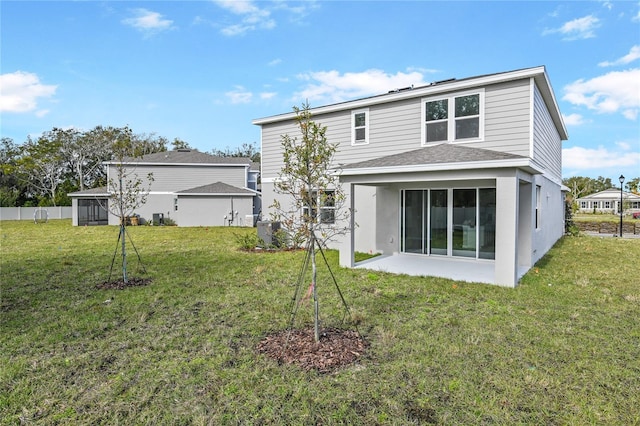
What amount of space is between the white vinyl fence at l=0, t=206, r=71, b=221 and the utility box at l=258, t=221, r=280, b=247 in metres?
29.2

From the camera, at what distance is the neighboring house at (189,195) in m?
24.4

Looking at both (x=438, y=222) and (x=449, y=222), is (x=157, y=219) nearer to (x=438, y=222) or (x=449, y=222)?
(x=438, y=222)

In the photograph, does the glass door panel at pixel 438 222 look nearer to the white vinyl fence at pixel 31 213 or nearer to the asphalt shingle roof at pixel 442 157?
the asphalt shingle roof at pixel 442 157

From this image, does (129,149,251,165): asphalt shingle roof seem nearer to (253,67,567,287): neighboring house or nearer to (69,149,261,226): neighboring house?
(69,149,261,226): neighboring house

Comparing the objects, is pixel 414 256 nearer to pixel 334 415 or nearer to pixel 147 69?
pixel 334 415

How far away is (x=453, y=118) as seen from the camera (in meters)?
9.83

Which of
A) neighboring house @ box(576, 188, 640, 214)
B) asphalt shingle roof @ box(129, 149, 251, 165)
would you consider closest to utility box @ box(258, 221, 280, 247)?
asphalt shingle roof @ box(129, 149, 251, 165)

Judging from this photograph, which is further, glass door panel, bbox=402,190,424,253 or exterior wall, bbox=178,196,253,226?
exterior wall, bbox=178,196,253,226

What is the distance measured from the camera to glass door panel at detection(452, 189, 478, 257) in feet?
31.7

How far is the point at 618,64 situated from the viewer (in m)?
15.8

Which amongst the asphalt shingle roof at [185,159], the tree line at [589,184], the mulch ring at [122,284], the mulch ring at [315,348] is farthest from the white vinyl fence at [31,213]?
the tree line at [589,184]

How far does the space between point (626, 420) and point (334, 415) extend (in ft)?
7.91

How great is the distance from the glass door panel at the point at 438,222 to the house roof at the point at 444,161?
1.48 metres

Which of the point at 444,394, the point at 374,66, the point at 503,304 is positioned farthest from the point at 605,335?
the point at 374,66
